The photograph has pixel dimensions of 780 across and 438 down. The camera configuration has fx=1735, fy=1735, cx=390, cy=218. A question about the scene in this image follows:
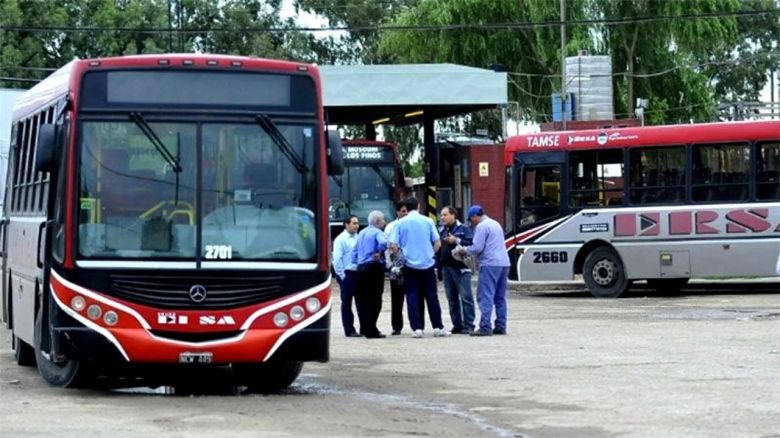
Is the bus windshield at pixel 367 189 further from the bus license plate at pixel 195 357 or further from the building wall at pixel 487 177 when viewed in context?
the bus license plate at pixel 195 357

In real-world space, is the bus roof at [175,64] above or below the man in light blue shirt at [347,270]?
above

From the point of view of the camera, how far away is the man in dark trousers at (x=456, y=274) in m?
22.5

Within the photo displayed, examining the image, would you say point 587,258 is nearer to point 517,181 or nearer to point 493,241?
point 517,181

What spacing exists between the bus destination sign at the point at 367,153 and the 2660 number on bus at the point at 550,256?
27.8 feet

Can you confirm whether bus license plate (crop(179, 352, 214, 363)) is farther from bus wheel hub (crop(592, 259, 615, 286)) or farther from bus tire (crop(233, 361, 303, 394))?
bus wheel hub (crop(592, 259, 615, 286))

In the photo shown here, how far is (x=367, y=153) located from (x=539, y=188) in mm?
7995

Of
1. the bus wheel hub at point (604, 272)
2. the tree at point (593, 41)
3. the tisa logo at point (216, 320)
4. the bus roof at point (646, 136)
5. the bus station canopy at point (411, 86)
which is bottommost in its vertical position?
the bus wheel hub at point (604, 272)

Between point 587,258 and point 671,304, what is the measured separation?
3162 mm

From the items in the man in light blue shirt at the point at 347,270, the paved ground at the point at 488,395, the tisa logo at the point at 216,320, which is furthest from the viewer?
the man in light blue shirt at the point at 347,270

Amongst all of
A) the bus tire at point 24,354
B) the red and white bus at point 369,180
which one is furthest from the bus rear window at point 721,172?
the bus tire at point 24,354

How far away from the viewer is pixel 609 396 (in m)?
14.7

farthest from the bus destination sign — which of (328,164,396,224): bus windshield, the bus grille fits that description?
the bus grille

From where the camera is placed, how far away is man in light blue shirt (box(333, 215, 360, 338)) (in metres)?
22.5

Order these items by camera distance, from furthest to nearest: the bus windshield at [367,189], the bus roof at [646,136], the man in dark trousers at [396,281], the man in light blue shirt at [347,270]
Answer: the bus windshield at [367,189] < the bus roof at [646,136] < the man in light blue shirt at [347,270] < the man in dark trousers at [396,281]
